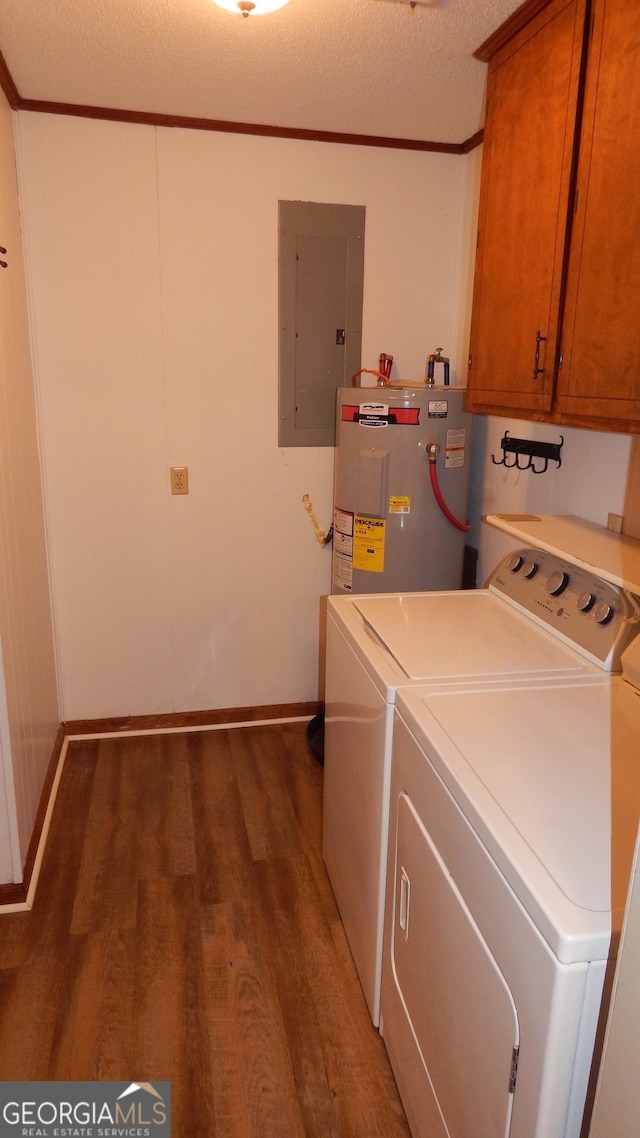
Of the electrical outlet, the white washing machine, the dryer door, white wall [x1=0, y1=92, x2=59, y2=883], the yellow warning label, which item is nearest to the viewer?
the dryer door

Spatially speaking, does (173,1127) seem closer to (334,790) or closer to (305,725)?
(334,790)

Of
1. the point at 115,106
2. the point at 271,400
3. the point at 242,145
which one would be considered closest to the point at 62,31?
the point at 115,106

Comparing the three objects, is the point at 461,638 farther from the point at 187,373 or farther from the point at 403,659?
the point at 187,373

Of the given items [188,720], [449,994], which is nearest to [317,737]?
[188,720]

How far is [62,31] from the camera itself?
6.25 ft

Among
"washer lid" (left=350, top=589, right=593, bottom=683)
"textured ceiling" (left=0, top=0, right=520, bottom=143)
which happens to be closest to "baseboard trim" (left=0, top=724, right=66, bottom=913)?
"washer lid" (left=350, top=589, right=593, bottom=683)

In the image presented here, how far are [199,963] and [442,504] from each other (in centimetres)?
160

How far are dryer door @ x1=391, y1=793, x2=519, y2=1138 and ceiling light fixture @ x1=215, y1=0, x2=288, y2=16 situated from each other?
1819mm

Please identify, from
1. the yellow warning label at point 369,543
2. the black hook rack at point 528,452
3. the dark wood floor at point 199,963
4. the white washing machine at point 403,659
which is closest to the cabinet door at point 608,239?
the white washing machine at point 403,659

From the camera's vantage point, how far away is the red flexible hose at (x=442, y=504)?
2.47 metres

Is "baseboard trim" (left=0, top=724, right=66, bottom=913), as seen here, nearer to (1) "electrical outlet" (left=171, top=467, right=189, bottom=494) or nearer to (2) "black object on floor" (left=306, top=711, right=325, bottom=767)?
(2) "black object on floor" (left=306, top=711, right=325, bottom=767)

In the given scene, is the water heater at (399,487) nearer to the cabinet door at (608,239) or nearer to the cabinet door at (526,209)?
the cabinet door at (526,209)

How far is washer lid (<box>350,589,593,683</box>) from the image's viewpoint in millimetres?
1514

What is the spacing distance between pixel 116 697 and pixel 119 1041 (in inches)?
59.3
